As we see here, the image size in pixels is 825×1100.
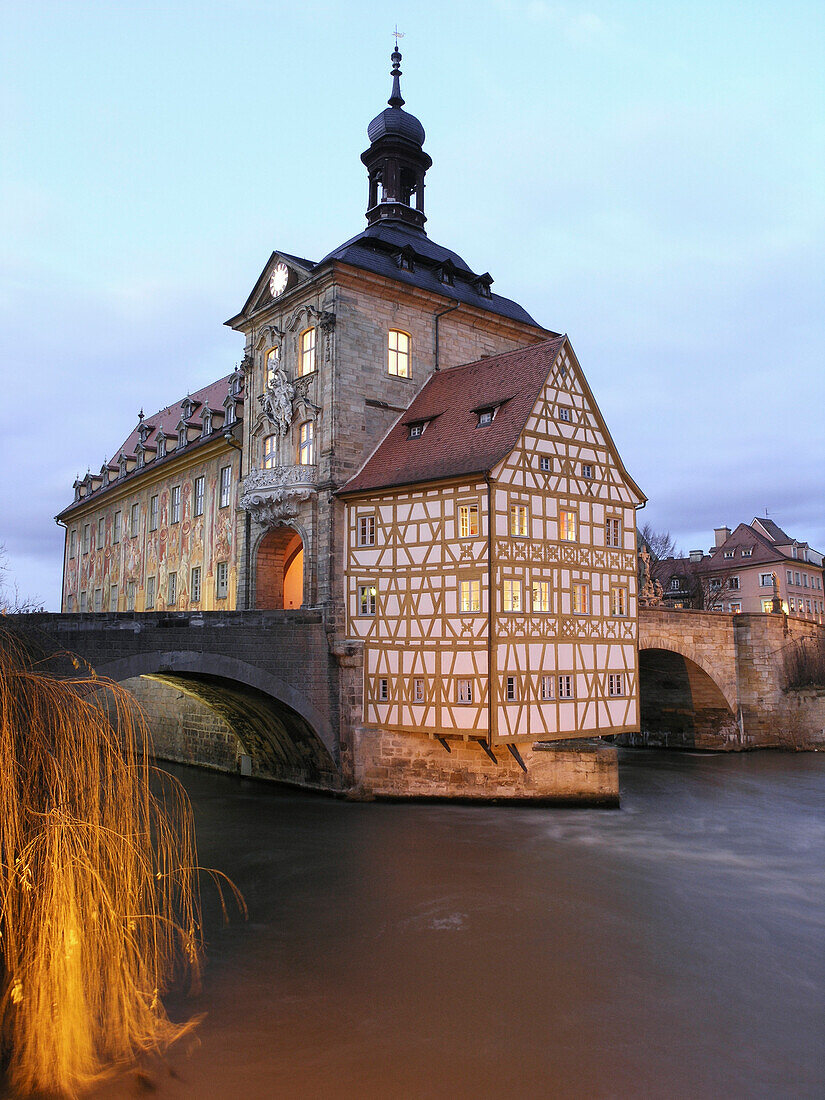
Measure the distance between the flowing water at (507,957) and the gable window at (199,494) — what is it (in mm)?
12677

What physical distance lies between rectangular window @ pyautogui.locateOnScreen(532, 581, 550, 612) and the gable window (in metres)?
14.6

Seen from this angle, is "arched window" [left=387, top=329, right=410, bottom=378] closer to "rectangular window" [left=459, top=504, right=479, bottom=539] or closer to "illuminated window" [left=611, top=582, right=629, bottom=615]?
"rectangular window" [left=459, top=504, right=479, bottom=539]

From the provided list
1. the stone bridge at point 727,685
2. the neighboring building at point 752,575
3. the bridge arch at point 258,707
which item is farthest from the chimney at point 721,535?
→ the bridge arch at point 258,707

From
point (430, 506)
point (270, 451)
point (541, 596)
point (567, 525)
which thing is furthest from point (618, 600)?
point (270, 451)

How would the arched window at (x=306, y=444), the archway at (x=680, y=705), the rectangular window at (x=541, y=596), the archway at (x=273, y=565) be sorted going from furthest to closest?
1. the archway at (x=680, y=705)
2. the archway at (x=273, y=565)
3. the arched window at (x=306, y=444)
4. the rectangular window at (x=541, y=596)

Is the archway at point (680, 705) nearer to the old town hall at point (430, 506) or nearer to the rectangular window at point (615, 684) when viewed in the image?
the rectangular window at point (615, 684)

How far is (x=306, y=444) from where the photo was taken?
23.0 m

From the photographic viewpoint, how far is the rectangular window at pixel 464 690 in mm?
18922

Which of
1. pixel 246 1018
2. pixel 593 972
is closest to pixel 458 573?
pixel 593 972

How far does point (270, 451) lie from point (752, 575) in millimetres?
43296

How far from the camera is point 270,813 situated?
1986 cm

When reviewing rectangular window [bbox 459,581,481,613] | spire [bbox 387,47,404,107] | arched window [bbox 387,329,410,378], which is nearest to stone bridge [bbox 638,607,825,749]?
rectangular window [bbox 459,581,481,613]

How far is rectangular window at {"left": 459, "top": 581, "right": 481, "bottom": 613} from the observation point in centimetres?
1898

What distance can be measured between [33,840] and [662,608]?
25222 millimetres
